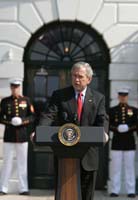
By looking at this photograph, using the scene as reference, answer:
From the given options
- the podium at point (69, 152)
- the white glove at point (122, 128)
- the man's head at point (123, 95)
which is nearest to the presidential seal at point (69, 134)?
the podium at point (69, 152)

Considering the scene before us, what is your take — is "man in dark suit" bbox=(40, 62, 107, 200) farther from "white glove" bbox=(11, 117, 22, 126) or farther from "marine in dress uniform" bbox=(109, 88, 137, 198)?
"marine in dress uniform" bbox=(109, 88, 137, 198)

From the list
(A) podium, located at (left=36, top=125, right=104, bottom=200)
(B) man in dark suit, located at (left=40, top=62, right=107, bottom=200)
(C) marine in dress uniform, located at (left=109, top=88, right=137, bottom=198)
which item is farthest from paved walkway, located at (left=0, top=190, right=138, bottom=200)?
(A) podium, located at (left=36, top=125, right=104, bottom=200)

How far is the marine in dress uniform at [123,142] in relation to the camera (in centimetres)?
934

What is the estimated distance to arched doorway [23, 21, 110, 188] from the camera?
10.0 metres

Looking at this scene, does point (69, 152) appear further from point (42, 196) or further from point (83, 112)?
point (42, 196)

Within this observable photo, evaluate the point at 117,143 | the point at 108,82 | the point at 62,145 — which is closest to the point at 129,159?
the point at 117,143

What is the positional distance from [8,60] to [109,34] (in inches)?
70.7

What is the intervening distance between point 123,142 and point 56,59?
1935mm

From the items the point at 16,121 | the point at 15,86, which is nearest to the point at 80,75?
the point at 16,121

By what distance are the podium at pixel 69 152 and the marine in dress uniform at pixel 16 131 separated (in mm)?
3936

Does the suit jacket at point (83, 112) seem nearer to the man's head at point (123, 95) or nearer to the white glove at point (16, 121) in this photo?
the white glove at point (16, 121)

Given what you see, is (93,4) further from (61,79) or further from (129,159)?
(129,159)

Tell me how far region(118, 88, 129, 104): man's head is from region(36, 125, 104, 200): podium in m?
4.22

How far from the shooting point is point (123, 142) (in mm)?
9344
